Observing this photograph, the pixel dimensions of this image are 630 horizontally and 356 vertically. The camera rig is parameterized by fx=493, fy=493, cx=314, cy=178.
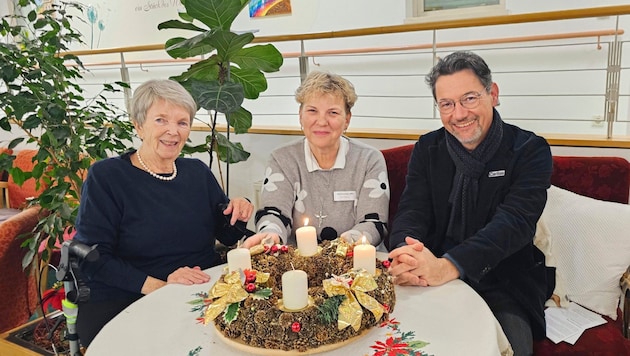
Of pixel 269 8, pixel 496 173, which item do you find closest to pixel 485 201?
pixel 496 173

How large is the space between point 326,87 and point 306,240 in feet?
2.42

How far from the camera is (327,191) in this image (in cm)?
197

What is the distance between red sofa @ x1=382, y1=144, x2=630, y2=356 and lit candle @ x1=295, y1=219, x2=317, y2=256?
0.53 metres

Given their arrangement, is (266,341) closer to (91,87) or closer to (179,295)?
(179,295)

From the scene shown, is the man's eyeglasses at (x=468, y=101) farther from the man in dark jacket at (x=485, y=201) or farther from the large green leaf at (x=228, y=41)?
the large green leaf at (x=228, y=41)

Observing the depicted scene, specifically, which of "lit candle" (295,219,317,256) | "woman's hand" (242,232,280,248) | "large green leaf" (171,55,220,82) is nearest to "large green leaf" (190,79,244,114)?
"large green leaf" (171,55,220,82)

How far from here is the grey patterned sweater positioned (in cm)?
192

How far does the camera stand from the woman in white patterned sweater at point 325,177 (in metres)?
1.90

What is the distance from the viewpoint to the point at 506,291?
5.33 feet

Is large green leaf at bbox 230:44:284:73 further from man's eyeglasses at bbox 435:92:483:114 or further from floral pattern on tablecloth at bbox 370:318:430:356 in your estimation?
floral pattern on tablecloth at bbox 370:318:430:356

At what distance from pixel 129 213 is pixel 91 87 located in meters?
5.67

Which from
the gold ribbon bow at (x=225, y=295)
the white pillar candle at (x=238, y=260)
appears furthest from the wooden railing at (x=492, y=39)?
the gold ribbon bow at (x=225, y=295)

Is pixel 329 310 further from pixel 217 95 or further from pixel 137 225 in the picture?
pixel 217 95

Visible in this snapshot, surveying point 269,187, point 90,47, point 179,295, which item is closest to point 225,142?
point 269,187
